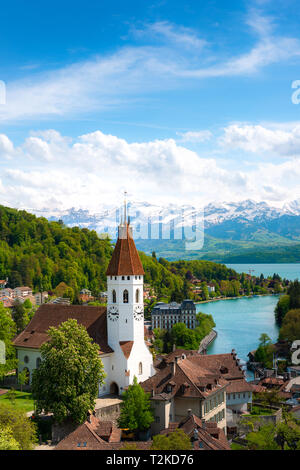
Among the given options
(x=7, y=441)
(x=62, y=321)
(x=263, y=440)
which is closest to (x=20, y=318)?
(x=62, y=321)

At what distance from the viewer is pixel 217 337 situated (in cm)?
7462

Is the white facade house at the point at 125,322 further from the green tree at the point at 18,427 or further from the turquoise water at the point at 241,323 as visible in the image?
the turquoise water at the point at 241,323

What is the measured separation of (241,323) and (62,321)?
56125mm

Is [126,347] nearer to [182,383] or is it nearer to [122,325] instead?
[122,325]

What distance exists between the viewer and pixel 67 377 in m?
27.1

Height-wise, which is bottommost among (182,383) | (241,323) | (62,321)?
(241,323)

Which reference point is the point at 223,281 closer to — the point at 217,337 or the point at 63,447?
the point at 217,337

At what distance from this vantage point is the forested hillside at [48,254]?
3506 inches

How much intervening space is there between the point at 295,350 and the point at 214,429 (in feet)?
117

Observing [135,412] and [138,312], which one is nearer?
[135,412]
